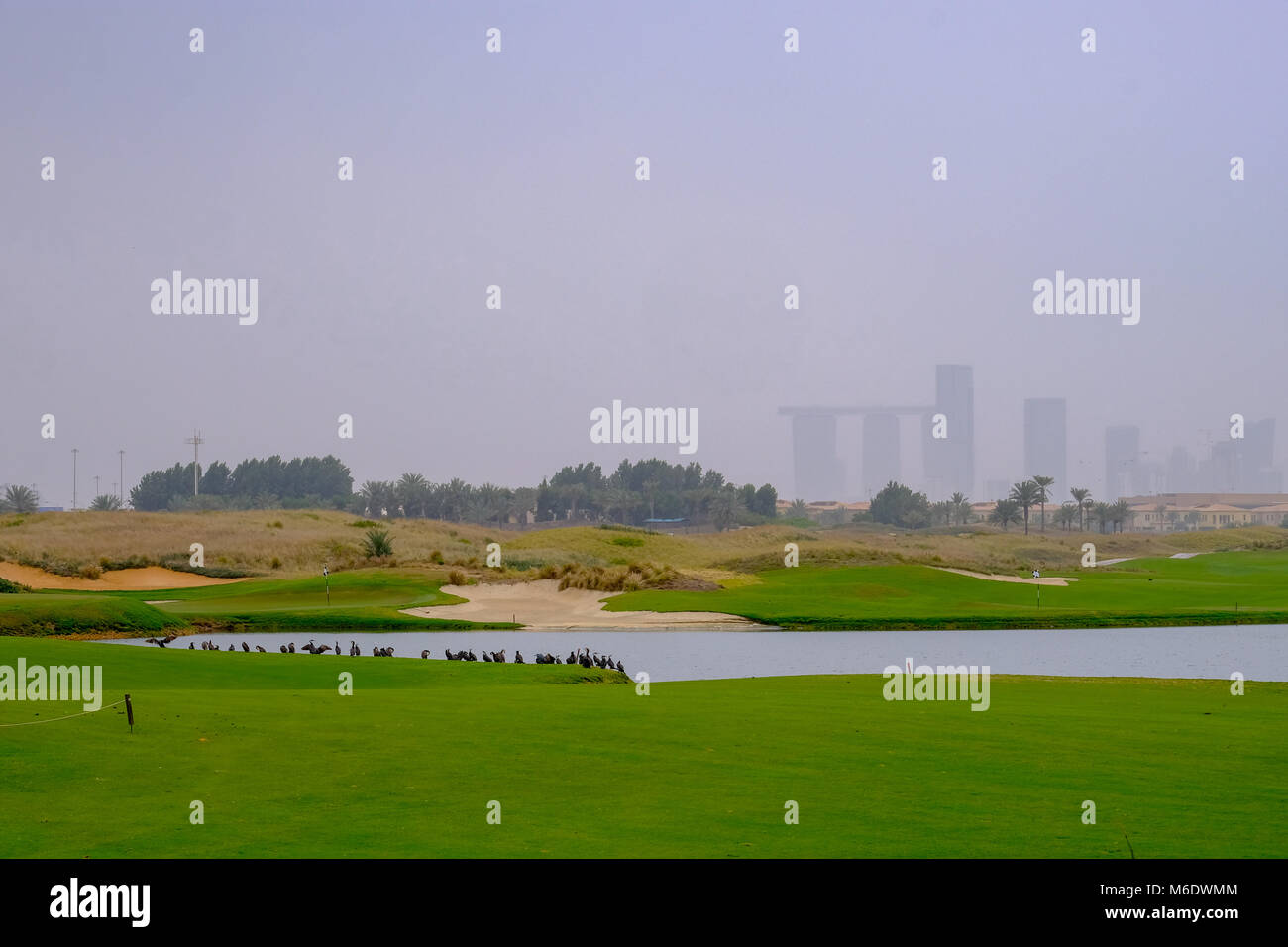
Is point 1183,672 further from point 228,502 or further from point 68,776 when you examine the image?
point 228,502

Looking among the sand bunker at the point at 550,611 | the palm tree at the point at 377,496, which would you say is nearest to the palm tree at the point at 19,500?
the palm tree at the point at 377,496

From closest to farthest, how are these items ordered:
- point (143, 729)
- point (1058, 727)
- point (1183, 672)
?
1. point (143, 729)
2. point (1058, 727)
3. point (1183, 672)

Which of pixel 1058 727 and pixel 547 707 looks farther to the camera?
pixel 547 707

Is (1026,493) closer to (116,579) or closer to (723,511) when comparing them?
(723,511)

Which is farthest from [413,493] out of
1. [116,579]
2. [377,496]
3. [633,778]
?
[633,778]

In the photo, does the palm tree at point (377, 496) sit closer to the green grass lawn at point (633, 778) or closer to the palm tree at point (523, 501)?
the palm tree at point (523, 501)

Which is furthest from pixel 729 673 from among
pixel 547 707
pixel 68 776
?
pixel 68 776

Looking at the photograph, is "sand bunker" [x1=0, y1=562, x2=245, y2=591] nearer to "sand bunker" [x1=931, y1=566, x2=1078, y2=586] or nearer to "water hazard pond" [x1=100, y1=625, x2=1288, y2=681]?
"water hazard pond" [x1=100, y1=625, x2=1288, y2=681]
